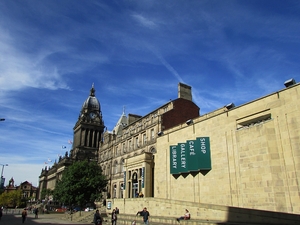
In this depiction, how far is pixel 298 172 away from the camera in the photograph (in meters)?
19.5

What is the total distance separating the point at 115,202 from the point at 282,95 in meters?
25.8

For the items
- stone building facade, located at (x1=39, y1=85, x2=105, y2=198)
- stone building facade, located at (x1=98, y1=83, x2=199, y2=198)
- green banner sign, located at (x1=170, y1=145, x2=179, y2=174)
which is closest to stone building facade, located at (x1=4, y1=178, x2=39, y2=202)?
stone building facade, located at (x1=39, y1=85, x2=105, y2=198)

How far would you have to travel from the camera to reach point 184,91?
5069cm

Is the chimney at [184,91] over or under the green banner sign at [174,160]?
over

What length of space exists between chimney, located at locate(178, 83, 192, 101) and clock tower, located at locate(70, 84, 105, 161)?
47392mm

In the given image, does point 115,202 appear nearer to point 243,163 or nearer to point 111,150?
point 243,163

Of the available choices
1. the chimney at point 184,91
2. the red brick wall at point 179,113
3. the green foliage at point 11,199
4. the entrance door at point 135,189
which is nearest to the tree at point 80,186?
the entrance door at point 135,189

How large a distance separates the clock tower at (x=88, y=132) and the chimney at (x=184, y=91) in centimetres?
4739

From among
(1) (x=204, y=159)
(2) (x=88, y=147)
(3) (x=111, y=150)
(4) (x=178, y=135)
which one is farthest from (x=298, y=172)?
(2) (x=88, y=147)

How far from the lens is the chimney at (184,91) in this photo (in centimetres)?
4994

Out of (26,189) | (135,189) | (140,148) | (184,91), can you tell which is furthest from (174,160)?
(26,189)

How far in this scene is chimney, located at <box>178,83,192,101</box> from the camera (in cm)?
4994

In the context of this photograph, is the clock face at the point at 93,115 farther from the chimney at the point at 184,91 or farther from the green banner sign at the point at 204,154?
the green banner sign at the point at 204,154

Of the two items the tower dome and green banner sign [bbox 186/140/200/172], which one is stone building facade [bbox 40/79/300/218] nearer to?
green banner sign [bbox 186/140/200/172]
